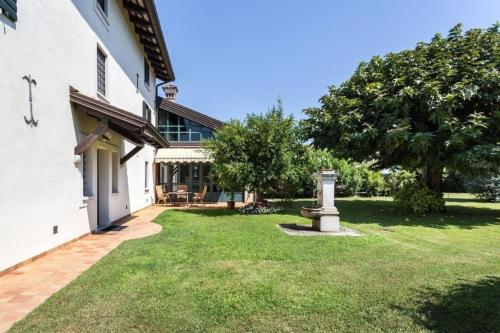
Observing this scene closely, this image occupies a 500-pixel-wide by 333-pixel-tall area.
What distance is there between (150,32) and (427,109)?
15732 millimetres

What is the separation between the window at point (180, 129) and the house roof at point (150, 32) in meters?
3.93

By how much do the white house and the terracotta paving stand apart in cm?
35

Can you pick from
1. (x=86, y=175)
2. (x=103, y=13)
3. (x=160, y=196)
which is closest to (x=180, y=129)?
(x=160, y=196)

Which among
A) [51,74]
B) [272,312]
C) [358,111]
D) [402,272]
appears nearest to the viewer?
[272,312]

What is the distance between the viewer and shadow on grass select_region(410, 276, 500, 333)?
4.56 meters

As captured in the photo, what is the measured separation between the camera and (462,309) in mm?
5105

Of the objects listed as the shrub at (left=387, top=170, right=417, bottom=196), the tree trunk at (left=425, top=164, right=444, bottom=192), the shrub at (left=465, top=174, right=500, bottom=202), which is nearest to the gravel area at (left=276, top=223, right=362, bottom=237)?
the tree trunk at (left=425, top=164, right=444, bottom=192)

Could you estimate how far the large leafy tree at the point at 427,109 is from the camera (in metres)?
15.9

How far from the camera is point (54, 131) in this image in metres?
8.83

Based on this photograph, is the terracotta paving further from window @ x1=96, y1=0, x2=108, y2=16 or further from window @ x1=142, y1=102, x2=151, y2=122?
window @ x1=142, y1=102, x2=151, y2=122

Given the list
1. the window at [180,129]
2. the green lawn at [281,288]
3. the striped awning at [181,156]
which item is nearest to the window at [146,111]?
the striped awning at [181,156]

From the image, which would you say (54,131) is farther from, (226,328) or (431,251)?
(431,251)

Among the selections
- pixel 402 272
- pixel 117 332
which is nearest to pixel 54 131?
pixel 117 332

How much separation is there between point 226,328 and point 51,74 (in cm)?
816
